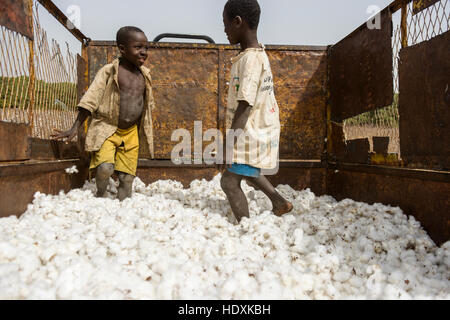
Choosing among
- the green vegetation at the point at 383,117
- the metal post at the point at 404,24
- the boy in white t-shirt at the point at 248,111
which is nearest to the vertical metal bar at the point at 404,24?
the metal post at the point at 404,24

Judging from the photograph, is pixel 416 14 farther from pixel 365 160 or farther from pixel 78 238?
pixel 78 238

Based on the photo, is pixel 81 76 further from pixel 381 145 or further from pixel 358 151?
pixel 381 145

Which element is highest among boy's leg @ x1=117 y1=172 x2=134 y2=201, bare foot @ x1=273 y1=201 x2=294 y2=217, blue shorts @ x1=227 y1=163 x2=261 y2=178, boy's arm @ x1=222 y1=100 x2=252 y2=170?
boy's arm @ x1=222 y1=100 x2=252 y2=170

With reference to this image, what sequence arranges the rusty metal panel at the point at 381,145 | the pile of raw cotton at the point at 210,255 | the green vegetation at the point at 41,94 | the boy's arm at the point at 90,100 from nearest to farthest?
1. the pile of raw cotton at the point at 210,255
2. the green vegetation at the point at 41,94
3. the rusty metal panel at the point at 381,145
4. the boy's arm at the point at 90,100

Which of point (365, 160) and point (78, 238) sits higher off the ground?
point (365, 160)

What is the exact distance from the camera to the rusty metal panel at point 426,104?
1.91 meters

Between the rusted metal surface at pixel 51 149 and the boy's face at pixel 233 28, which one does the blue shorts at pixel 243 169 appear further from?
the rusted metal surface at pixel 51 149

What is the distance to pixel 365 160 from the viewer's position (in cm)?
278

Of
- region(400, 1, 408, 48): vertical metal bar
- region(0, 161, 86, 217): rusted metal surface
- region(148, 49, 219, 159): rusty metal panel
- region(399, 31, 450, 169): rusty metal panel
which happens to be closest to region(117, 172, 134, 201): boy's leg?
region(0, 161, 86, 217): rusted metal surface

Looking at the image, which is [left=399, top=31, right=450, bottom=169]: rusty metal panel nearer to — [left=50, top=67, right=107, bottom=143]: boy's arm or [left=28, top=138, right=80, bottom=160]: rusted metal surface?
[left=50, top=67, right=107, bottom=143]: boy's arm

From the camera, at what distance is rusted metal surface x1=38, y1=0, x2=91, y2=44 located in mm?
2612

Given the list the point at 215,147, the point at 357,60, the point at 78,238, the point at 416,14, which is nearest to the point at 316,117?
the point at 357,60

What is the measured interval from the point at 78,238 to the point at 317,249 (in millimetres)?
1330

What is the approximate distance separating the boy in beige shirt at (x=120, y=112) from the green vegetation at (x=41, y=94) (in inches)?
11.3
